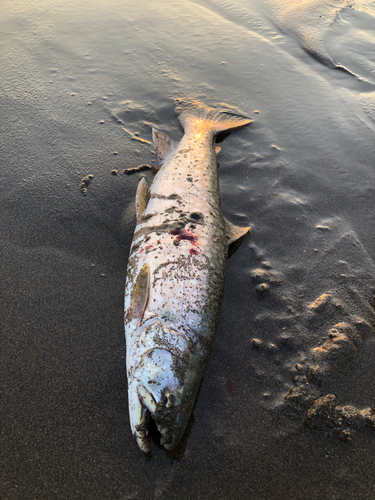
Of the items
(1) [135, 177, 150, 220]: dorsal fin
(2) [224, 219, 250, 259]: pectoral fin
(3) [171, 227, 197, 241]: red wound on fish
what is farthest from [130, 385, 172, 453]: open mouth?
(1) [135, 177, 150, 220]: dorsal fin

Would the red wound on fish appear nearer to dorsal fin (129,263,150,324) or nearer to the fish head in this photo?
dorsal fin (129,263,150,324)

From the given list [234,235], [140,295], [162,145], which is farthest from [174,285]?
[162,145]

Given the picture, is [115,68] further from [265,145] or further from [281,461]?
[281,461]

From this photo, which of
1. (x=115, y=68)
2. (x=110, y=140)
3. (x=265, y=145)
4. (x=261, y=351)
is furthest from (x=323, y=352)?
(x=115, y=68)

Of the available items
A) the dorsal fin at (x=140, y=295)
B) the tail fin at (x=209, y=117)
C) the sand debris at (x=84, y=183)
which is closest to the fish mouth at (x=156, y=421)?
the dorsal fin at (x=140, y=295)

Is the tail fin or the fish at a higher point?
the tail fin

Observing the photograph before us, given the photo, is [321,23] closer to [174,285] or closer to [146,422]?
Result: [174,285]
